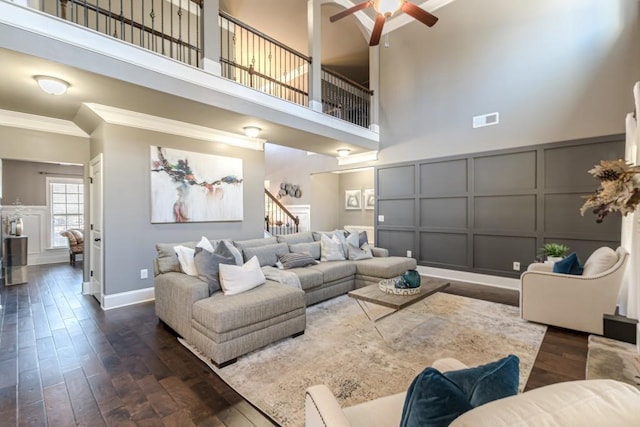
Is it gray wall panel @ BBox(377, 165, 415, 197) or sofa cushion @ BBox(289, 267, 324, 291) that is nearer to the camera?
sofa cushion @ BBox(289, 267, 324, 291)

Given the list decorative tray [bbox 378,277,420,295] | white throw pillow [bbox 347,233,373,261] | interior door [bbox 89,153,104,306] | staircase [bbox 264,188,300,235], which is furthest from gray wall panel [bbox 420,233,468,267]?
interior door [bbox 89,153,104,306]

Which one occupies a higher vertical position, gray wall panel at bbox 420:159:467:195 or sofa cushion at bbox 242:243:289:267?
gray wall panel at bbox 420:159:467:195

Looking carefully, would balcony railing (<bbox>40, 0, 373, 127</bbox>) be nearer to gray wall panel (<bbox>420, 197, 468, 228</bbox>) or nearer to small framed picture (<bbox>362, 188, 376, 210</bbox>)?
small framed picture (<bbox>362, 188, 376, 210</bbox>)

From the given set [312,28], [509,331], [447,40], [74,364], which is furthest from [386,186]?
[74,364]

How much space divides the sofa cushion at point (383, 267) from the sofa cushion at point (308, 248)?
25.0 inches

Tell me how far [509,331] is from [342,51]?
258 inches

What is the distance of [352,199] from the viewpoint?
822cm

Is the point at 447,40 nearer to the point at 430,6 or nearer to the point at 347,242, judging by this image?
the point at 430,6

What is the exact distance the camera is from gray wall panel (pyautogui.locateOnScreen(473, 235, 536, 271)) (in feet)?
14.6

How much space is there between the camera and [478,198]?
192 inches

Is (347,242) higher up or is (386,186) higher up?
(386,186)

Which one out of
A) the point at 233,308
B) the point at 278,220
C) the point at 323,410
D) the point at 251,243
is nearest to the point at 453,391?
the point at 323,410

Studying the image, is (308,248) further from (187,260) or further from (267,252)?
(187,260)

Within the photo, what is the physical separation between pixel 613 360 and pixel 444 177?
3465 mm
